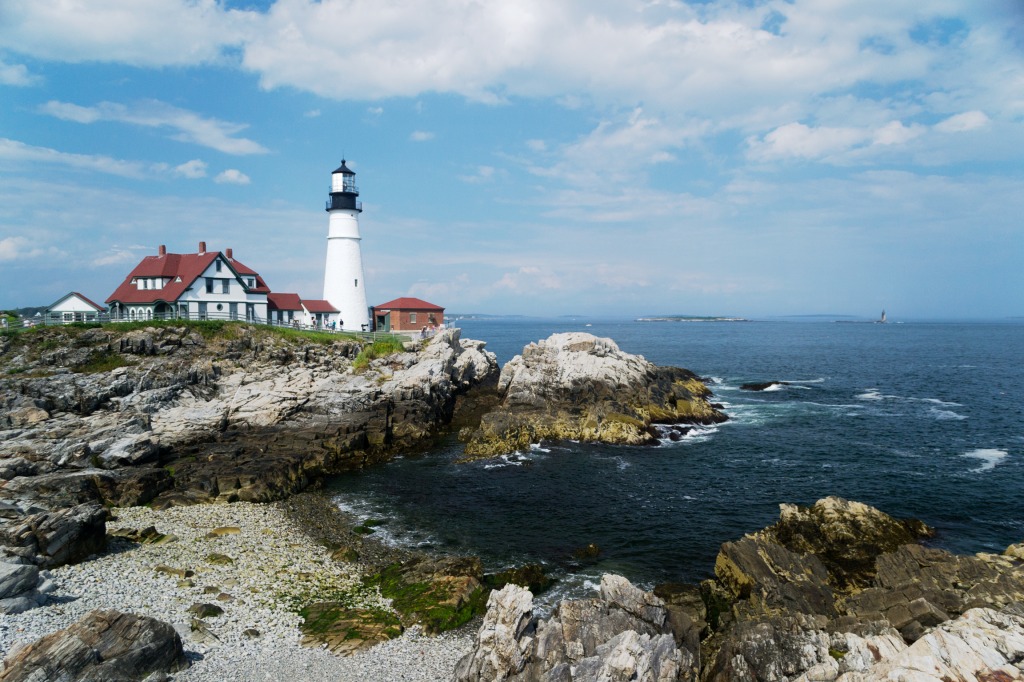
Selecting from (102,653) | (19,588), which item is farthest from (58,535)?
(102,653)

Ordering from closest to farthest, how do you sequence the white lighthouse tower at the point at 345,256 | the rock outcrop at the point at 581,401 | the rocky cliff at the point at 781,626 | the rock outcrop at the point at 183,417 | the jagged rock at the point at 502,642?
the rocky cliff at the point at 781,626
the jagged rock at the point at 502,642
the rock outcrop at the point at 183,417
the rock outcrop at the point at 581,401
the white lighthouse tower at the point at 345,256

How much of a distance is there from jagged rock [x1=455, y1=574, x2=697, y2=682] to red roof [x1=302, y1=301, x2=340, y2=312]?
49.0 metres

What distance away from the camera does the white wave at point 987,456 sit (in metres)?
33.4

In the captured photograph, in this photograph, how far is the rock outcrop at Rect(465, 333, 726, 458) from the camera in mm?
39562

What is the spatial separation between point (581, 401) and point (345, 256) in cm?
3052

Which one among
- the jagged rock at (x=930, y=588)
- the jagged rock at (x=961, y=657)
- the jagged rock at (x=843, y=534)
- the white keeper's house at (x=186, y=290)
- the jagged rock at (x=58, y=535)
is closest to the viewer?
the jagged rock at (x=961, y=657)

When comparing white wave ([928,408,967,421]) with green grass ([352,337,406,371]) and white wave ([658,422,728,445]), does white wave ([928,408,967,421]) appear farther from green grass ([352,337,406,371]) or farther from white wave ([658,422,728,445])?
green grass ([352,337,406,371])

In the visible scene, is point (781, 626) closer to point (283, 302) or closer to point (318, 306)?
point (318, 306)

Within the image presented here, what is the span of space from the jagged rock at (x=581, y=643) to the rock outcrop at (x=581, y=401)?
2167cm

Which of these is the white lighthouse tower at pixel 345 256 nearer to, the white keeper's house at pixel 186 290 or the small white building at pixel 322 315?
the small white building at pixel 322 315

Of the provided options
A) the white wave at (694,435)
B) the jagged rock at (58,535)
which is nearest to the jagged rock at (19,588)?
the jagged rock at (58,535)

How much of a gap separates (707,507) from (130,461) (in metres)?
30.0

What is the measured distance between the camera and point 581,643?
14.4 meters

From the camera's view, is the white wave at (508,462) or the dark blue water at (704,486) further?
the white wave at (508,462)
